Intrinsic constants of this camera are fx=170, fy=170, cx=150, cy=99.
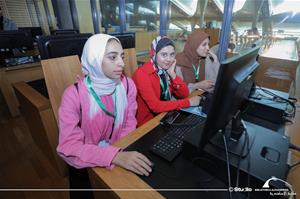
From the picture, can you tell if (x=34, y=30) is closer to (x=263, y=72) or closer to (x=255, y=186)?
(x=263, y=72)

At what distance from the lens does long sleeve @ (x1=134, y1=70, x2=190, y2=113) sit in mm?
1142

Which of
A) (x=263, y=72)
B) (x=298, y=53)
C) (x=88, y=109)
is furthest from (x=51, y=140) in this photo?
(x=298, y=53)

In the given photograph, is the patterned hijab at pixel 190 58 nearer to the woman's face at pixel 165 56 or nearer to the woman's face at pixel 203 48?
the woman's face at pixel 203 48

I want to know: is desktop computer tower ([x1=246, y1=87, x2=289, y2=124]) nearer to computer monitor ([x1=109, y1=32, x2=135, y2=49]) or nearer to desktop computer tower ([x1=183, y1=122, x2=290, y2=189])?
desktop computer tower ([x1=183, y1=122, x2=290, y2=189])

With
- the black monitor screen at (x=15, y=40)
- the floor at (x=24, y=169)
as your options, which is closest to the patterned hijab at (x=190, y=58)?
the floor at (x=24, y=169)

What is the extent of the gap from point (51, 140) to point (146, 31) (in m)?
3.37

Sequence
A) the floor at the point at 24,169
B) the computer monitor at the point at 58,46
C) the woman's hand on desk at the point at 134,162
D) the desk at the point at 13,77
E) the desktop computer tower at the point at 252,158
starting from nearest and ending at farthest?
the desktop computer tower at the point at 252,158
the woman's hand on desk at the point at 134,162
the computer monitor at the point at 58,46
the floor at the point at 24,169
the desk at the point at 13,77

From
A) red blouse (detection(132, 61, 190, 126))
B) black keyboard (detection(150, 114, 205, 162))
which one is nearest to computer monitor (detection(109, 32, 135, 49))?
red blouse (detection(132, 61, 190, 126))

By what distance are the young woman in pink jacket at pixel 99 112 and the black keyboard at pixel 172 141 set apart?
0.08 meters


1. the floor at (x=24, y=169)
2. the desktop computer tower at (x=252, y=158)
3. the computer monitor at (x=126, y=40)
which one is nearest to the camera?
the desktop computer tower at (x=252, y=158)

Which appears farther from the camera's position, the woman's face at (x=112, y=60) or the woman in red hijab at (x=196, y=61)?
the woman in red hijab at (x=196, y=61)

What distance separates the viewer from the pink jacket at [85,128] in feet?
2.37

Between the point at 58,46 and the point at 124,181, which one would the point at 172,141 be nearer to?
the point at 124,181

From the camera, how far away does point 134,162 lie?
2.21ft
